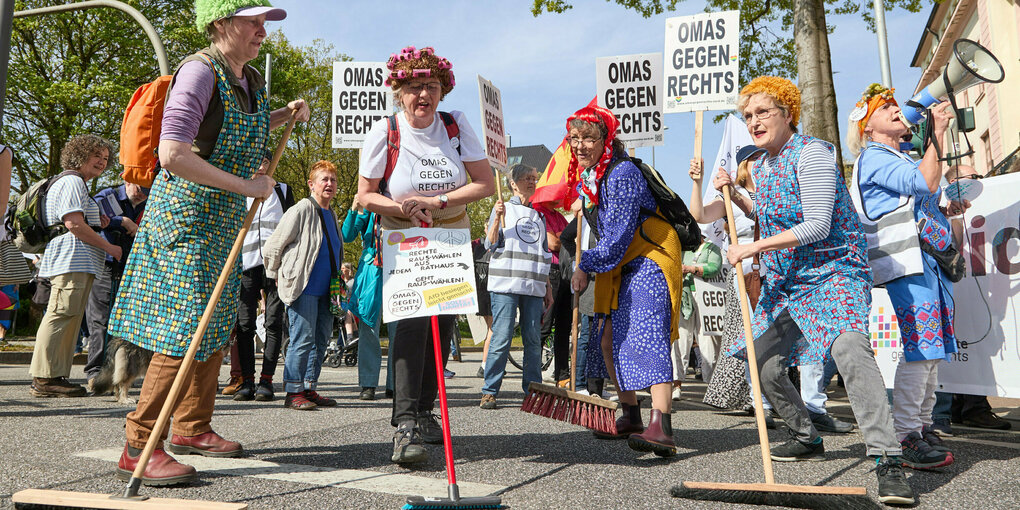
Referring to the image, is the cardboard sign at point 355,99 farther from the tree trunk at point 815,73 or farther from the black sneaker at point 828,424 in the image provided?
the black sneaker at point 828,424

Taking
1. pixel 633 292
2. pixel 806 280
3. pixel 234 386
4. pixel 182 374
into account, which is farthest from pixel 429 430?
pixel 234 386

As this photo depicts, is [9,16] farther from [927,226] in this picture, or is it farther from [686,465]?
[927,226]

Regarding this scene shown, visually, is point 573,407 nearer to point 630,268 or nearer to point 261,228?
point 630,268

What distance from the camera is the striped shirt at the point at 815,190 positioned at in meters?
3.77

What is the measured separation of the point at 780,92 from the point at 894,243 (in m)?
0.99

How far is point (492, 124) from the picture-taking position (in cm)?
836

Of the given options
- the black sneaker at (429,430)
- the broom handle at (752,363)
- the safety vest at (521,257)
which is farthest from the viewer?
the safety vest at (521,257)

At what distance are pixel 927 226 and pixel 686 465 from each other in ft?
6.17

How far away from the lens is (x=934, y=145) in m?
4.37

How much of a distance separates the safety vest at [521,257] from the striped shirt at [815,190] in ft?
11.2

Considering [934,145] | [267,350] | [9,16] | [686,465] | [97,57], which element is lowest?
[686,465]

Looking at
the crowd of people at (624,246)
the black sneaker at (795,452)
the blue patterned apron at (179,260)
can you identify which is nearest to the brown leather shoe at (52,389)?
the crowd of people at (624,246)

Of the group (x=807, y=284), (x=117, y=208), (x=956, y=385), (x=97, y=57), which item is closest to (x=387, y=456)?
(x=807, y=284)

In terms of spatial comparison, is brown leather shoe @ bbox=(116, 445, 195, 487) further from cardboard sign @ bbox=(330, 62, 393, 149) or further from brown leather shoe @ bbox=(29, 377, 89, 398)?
cardboard sign @ bbox=(330, 62, 393, 149)
